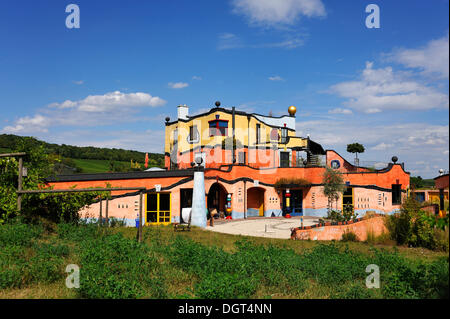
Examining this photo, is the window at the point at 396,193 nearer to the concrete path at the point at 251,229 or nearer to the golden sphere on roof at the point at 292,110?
the concrete path at the point at 251,229

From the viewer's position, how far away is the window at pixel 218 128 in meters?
38.0

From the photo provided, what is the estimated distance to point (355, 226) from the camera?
17.9m

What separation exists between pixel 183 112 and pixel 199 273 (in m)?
33.2

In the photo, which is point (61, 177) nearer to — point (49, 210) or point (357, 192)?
point (49, 210)

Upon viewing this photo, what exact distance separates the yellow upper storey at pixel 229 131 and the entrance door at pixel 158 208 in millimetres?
13329

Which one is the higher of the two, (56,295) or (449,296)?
(449,296)

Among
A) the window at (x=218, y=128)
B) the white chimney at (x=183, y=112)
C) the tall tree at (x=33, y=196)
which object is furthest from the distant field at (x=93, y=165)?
the tall tree at (x=33, y=196)

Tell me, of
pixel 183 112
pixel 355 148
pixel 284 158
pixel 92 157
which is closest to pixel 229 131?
pixel 183 112

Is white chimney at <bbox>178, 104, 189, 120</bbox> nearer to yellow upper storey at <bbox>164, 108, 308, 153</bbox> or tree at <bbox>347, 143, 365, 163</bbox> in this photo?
yellow upper storey at <bbox>164, 108, 308, 153</bbox>

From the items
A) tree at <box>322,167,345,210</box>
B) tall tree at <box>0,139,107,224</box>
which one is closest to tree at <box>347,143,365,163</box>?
tree at <box>322,167,345,210</box>

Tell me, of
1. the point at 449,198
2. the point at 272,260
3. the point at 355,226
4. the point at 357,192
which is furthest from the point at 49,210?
→ the point at 357,192

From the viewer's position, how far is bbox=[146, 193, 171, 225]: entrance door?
2564cm

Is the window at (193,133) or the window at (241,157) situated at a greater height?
the window at (193,133)
